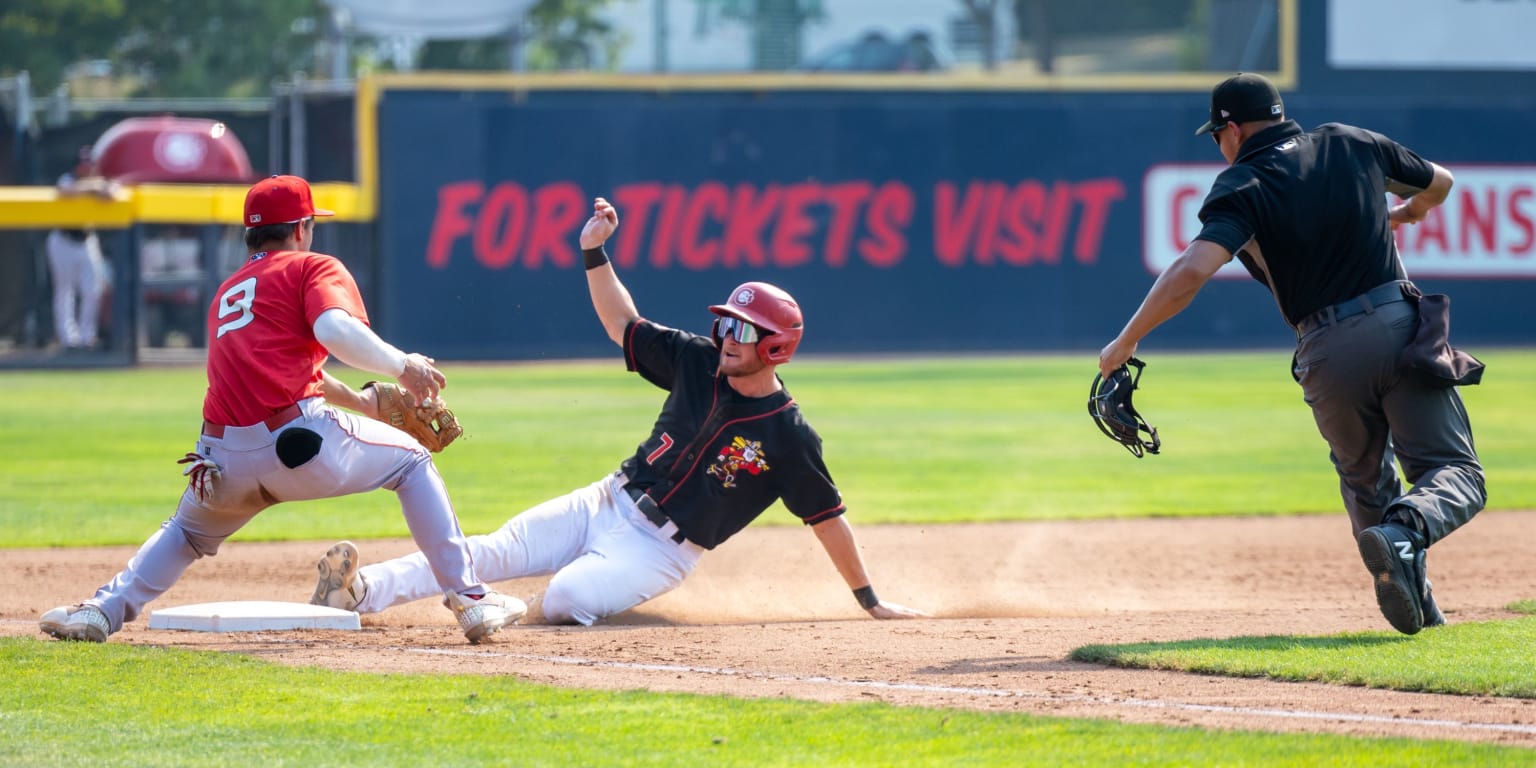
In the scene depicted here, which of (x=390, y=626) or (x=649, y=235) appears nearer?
(x=390, y=626)

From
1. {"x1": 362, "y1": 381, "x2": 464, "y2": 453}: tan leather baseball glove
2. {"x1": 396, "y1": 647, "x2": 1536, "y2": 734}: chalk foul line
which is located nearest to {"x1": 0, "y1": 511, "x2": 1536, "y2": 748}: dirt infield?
{"x1": 396, "y1": 647, "x2": 1536, "y2": 734}: chalk foul line

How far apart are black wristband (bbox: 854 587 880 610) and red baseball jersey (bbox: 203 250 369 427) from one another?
209cm

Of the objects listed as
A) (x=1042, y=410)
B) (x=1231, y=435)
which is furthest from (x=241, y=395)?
(x=1042, y=410)

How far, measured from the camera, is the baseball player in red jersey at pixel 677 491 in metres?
5.95

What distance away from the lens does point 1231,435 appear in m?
13.4

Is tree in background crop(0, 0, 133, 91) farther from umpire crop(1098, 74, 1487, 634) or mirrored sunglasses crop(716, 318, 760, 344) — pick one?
umpire crop(1098, 74, 1487, 634)

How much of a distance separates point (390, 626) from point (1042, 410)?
9.64 m

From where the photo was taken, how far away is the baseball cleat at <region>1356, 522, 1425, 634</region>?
16.2ft

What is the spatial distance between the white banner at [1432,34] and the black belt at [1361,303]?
19.4 m

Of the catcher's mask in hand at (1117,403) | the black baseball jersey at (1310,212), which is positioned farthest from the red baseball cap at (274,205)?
the black baseball jersey at (1310,212)

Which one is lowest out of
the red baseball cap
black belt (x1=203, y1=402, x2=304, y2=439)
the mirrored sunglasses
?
black belt (x1=203, y1=402, x2=304, y2=439)

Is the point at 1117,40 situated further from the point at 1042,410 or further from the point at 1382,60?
the point at 1042,410

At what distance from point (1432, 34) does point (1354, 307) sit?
20.5 meters

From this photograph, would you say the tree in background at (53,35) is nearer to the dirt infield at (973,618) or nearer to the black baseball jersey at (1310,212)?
the dirt infield at (973,618)
